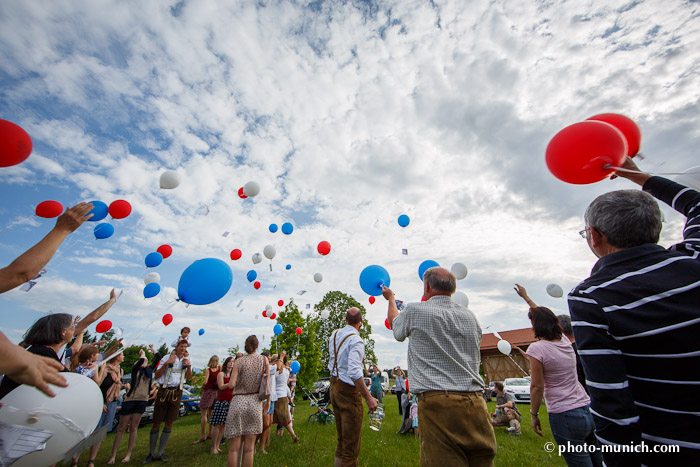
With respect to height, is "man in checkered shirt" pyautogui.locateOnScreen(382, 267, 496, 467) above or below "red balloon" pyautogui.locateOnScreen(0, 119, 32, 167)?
below

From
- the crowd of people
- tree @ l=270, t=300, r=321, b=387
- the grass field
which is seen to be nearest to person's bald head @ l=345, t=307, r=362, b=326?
the crowd of people

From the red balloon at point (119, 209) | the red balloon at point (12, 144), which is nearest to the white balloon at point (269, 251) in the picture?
the red balloon at point (119, 209)

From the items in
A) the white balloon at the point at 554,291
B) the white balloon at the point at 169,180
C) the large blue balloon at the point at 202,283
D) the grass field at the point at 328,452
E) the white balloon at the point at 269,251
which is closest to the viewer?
the large blue balloon at the point at 202,283

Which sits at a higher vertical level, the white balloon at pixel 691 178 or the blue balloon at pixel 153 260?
the blue balloon at pixel 153 260

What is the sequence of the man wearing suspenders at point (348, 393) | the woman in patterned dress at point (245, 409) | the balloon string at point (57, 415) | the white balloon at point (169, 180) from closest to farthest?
1. the balloon string at point (57, 415)
2. the man wearing suspenders at point (348, 393)
3. the woman in patterned dress at point (245, 409)
4. the white balloon at point (169, 180)

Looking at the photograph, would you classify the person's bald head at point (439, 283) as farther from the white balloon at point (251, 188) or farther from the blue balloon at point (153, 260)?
the blue balloon at point (153, 260)

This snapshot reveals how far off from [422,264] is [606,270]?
13.4 ft

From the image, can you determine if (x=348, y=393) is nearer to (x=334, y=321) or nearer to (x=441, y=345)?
(x=441, y=345)

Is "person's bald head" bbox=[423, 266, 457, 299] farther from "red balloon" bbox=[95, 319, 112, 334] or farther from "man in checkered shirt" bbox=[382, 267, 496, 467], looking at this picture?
"red balloon" bbox=[95, 319, 112, 334]

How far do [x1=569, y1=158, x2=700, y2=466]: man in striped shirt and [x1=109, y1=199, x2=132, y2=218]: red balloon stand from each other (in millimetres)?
5472

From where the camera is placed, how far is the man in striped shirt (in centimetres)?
100

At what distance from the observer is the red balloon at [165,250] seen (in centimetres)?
607

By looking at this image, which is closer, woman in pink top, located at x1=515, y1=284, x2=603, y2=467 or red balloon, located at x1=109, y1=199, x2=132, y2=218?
woman in pink top, located at x1=515, y1=284, x2=603, y2=467

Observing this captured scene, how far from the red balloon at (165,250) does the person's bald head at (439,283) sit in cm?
571
